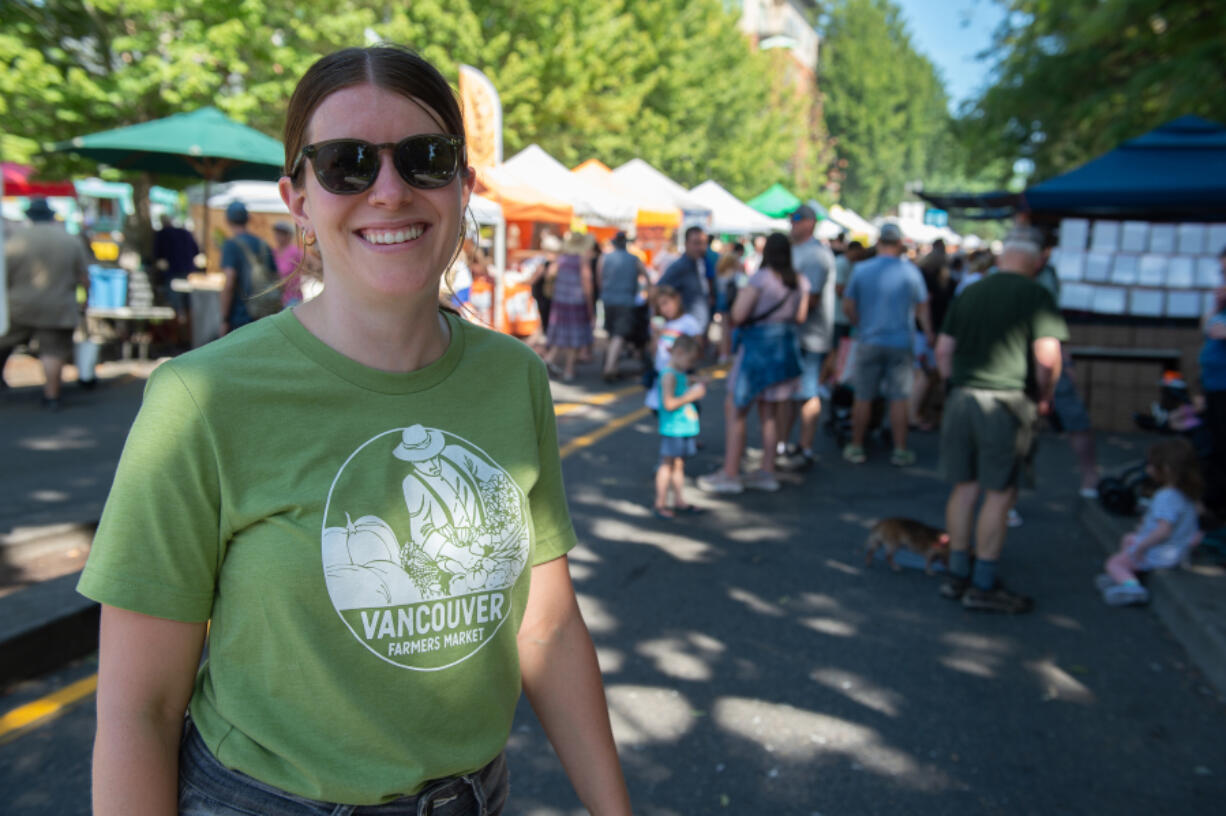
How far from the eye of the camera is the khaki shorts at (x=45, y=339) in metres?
9.62

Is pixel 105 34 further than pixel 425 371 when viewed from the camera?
Yes

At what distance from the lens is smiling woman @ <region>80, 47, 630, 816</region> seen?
1274mm

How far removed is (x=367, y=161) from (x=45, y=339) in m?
9.72

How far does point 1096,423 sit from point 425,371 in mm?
11119

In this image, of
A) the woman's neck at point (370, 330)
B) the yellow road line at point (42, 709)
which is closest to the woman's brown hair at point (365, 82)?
the woman's neck at point (370, 330)

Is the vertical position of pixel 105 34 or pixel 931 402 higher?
pixel 105 34

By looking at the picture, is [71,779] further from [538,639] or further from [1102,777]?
[1102,777]

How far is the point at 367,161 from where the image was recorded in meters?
1.45

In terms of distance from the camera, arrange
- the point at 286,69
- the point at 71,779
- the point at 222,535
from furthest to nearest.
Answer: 1. the point at 286,69
2. the point at 71,779
3. the point at 222,535

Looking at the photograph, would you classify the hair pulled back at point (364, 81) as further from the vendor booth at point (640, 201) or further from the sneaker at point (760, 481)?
the vendor booth at point (640, 201)

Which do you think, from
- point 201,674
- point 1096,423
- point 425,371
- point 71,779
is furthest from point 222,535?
point 1096,423

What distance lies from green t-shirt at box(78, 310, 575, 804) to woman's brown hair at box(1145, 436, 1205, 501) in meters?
5.15

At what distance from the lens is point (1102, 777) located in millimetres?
3582

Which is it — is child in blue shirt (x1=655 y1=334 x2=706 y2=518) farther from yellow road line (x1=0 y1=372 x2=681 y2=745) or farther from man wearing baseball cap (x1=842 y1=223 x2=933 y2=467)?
yellow road line (x1=0 y1=372 x2=681 y2=745)
